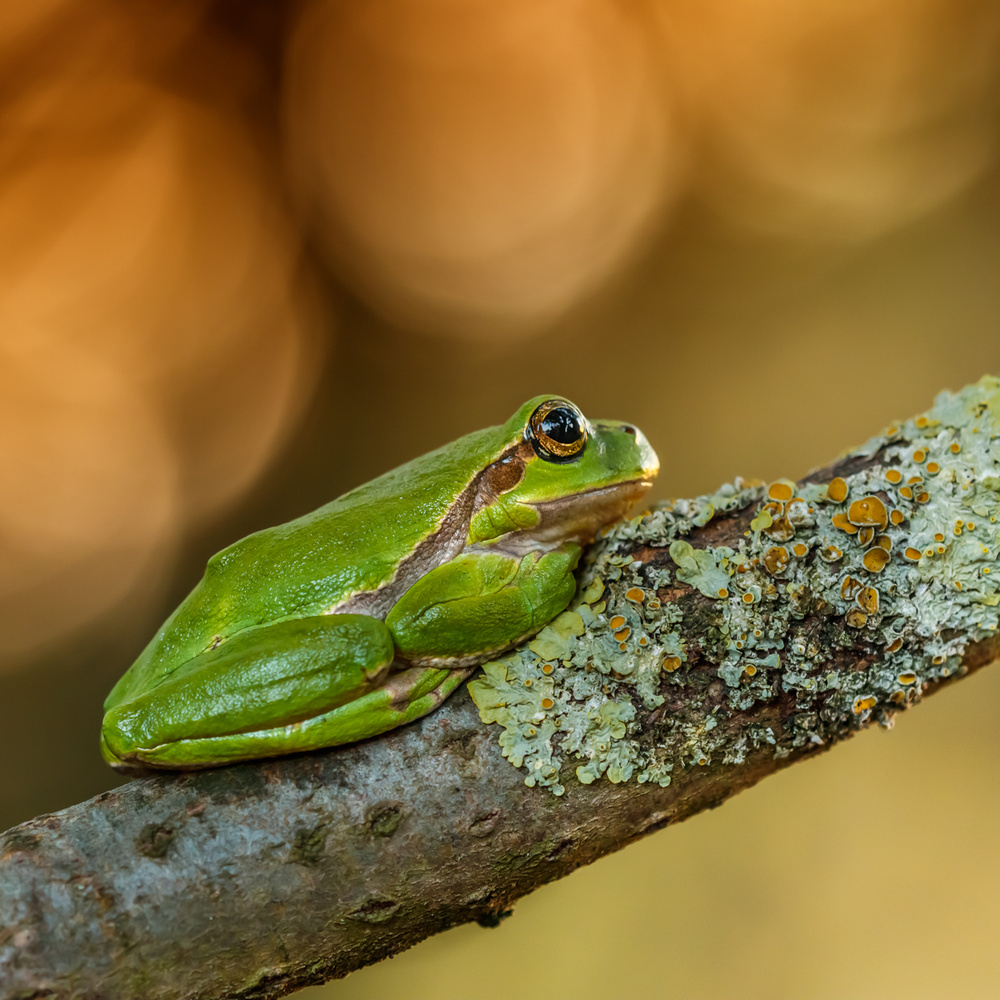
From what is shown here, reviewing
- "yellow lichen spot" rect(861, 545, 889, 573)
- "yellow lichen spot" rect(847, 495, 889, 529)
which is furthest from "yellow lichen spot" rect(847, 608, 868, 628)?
"yellow lichen spot" rect(847, 495, 889, 529)

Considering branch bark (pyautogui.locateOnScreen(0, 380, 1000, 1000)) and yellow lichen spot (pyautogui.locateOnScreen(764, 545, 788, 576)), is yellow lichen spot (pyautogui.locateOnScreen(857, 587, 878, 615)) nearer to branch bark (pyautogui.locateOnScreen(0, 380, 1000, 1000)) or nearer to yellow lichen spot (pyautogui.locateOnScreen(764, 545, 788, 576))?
branch bark (pyautogui.locateOnScreen(0, 380, 1000, 1000))

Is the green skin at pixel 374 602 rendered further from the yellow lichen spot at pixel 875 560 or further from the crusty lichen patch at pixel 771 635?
the yellow lichen spot at pixel 875 560

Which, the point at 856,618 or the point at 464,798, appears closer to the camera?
the point at 464,798

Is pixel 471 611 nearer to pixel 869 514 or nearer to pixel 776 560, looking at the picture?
pixel 776 560

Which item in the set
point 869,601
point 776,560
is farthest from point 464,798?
point 869,601

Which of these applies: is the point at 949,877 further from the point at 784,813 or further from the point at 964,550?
the point at 964,550

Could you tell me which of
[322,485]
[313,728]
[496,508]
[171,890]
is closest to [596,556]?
[496,508]
